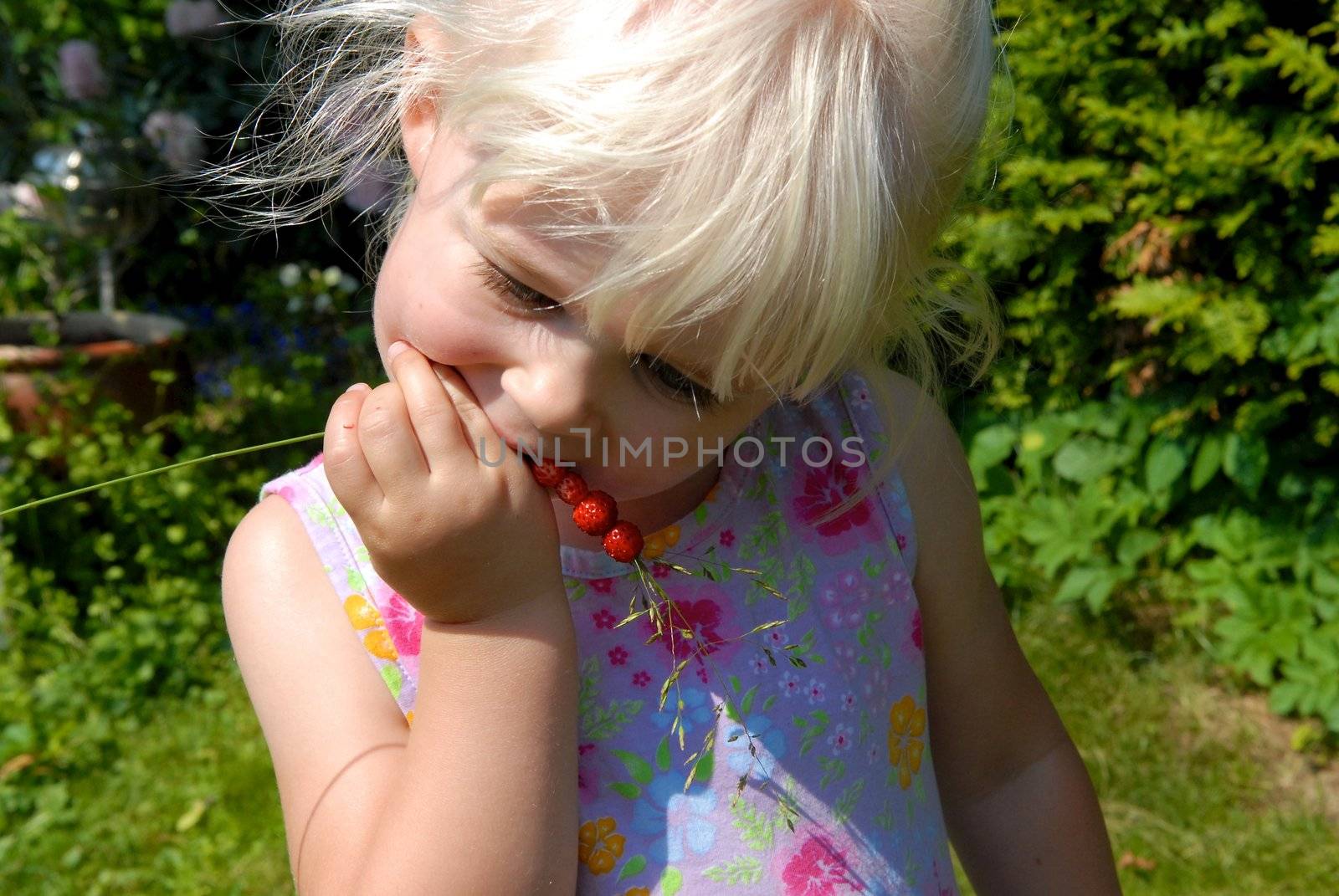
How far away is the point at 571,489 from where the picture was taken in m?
1.20

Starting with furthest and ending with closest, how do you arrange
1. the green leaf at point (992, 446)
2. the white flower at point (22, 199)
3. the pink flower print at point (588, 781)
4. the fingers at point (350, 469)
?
1. the white flower at point (22, 199)
2. the green leaf at point (992, 446)
3. the pink flower print at point (588, 781)
4. the fingers at point (350, 469)

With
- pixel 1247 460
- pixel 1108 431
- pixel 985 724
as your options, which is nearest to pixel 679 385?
pixel 985 724

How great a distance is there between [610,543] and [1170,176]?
2.24 m

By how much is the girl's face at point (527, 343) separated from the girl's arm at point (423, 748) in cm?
17

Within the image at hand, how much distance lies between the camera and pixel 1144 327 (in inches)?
128

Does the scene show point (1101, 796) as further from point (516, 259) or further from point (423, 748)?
point (516, 259)

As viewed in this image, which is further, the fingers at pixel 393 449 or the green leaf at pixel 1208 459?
the green leaf at pixel 1208 459

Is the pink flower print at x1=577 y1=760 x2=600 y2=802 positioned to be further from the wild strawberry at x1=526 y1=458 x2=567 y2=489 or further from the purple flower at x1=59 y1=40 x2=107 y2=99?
the purple flower at x1=59 y1=40 x2=107 y2=99

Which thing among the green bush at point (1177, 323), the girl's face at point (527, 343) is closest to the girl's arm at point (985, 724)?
the girl's face at point (527, 343)

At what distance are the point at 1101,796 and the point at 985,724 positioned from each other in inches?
63.0

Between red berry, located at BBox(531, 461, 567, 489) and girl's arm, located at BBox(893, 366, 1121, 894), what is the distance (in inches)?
18.6

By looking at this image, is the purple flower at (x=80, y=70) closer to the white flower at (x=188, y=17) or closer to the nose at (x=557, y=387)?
the white flower at (x=188, y=17)

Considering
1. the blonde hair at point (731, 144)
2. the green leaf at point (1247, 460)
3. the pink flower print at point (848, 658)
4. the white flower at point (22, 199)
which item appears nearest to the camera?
the blonde hair at point (731, 144)

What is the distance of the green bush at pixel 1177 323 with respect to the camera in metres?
2.86
